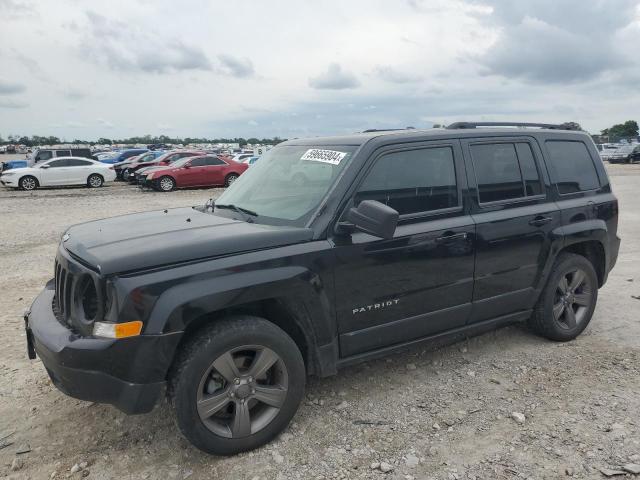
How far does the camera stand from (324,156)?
3.66 m

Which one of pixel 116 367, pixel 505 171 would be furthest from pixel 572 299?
pixel 116 367

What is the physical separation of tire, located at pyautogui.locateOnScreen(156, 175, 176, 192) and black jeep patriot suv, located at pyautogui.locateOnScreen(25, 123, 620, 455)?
1710 cm

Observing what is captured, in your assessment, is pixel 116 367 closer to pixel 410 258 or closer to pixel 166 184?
pixel 410 258

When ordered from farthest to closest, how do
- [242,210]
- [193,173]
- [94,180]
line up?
[94,180] < [193,173] < [242,210]

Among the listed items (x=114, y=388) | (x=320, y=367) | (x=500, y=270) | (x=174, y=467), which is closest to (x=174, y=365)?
(x=114, y=388)

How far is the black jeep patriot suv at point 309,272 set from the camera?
2.72m

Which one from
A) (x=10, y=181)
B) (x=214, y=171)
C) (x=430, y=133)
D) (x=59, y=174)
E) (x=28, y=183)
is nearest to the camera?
(x=430, y=133)

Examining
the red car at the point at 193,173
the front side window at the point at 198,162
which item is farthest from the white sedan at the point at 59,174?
the front side window at the point at 198,162

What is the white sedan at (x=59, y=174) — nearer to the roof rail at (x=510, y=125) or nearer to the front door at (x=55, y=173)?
the front door at (x=55, y=173)

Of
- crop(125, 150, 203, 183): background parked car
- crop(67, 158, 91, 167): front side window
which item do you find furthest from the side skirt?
crop(125, 150, 203, 183): background parked car

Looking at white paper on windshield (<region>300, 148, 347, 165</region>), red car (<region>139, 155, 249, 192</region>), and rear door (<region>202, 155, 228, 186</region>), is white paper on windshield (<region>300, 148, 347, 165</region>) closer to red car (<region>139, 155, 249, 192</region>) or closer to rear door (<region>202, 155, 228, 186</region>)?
red car (<region>139, 155, 249, 192</region>)

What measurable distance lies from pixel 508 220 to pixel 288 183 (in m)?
1.72

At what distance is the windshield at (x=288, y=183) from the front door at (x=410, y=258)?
0.26m

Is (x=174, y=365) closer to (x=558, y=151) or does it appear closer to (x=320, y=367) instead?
(x=320, y=367)
